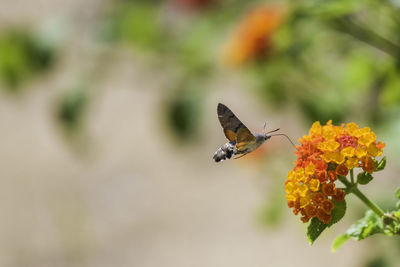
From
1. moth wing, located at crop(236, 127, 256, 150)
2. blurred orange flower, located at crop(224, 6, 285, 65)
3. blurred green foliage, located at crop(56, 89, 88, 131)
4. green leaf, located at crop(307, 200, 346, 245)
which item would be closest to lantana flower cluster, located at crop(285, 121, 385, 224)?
green leaf, located at crop(307, 200, 346, 245)

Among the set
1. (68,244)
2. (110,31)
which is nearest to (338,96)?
(110,31)

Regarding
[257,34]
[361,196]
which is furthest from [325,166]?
[257,34]

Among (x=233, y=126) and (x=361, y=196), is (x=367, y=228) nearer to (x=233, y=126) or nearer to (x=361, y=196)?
(x=361, y=196)

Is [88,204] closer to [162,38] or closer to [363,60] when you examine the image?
[162,38]

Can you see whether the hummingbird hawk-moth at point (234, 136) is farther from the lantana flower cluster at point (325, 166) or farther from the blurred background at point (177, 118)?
the blurred background at point (177, 118)

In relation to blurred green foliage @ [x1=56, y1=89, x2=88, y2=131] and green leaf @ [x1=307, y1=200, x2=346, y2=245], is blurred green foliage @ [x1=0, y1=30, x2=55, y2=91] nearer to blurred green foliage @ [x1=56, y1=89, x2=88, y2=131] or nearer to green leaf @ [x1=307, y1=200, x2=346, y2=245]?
blurred green foliage @ [x1=56, y1=89, x2=88, y2=131]

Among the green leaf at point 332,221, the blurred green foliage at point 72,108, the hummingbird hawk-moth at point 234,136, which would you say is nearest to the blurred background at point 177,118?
the blurred green foliage at point 72,108
